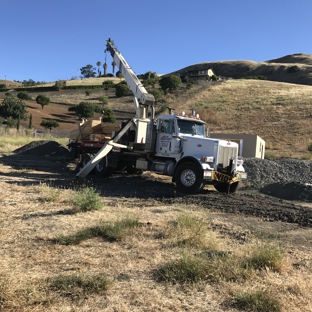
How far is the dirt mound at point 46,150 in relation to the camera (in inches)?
996

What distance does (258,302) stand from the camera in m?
3.90

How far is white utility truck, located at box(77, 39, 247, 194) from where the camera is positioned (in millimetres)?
12531

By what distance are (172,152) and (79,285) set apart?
9.83m

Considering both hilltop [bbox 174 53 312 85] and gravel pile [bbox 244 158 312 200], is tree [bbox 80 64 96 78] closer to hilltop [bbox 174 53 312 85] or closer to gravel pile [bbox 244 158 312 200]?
hilltop [bbox 174 53 312 85]

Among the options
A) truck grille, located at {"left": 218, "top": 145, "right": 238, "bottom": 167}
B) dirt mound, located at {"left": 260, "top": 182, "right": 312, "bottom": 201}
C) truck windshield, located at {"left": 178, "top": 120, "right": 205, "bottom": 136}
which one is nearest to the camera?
truck grille, located at {"left": 218, "top": 145, "right": 238, "bottom": 167}

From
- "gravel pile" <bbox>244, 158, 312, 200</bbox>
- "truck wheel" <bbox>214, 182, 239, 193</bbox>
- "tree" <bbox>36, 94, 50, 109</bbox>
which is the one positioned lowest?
"truck wheel" <bbox>214, 182, 239, 193</bbox>

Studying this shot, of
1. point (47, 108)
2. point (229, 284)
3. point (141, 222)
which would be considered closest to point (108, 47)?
point (141, 222)

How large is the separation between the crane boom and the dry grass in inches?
322

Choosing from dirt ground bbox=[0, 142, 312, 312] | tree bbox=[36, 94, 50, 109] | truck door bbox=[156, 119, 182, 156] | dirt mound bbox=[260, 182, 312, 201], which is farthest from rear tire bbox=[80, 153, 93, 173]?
tree bbox=[36, 94, 50, 109]

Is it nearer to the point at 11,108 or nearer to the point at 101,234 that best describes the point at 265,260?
the point at 101,234

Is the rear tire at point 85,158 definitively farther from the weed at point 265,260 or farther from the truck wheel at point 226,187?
the weed at point 265,260

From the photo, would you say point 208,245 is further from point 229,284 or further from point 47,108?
point 47,108

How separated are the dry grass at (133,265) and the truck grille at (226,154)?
4.56 metres

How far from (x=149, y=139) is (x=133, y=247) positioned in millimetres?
9036
